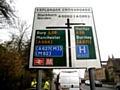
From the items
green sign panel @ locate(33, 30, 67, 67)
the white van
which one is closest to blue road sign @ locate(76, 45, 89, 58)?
green sign panel @ locate(33, 30, 67, 67)

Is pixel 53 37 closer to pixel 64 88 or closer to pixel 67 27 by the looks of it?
pixel 67 27

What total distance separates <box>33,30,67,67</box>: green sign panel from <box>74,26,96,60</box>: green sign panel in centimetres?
55

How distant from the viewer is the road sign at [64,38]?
5172 mm

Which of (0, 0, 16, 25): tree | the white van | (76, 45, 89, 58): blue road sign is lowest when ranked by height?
the white van

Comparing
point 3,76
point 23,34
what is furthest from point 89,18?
point 23,34

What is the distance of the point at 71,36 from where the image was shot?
5586 mm

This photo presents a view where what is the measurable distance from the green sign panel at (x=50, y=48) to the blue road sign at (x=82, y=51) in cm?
54

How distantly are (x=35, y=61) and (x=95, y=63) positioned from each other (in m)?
2.29

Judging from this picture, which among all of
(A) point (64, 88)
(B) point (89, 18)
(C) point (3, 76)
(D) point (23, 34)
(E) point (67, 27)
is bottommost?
(A) point (64, 88)

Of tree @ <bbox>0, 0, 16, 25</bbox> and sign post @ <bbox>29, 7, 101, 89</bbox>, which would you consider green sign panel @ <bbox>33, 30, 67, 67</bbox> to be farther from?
tree @ <bbox>0, 0, 16, 25</bbox>

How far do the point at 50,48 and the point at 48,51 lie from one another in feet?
0.48

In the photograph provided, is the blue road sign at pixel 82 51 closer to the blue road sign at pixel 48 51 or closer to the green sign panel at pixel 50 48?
the green sign panel at pixel 50 48

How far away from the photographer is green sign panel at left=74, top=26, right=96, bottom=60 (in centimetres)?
525

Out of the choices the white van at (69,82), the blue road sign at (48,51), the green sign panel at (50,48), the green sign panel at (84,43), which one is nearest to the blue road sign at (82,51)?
the green sign panel at (84,43)
